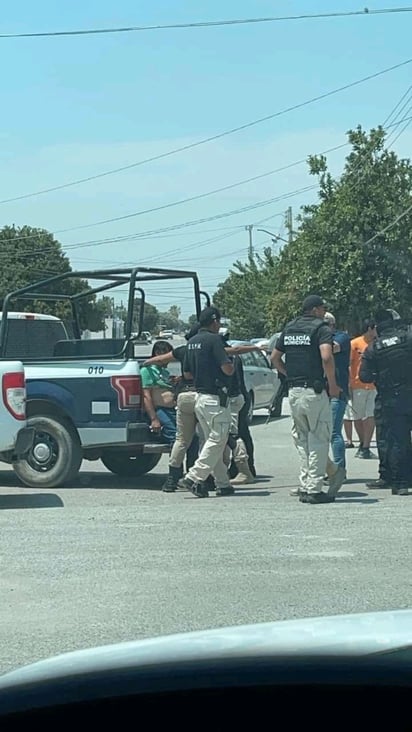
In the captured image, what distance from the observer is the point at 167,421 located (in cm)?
1164

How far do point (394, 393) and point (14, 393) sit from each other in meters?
3.70

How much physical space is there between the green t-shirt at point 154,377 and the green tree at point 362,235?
22015 mm

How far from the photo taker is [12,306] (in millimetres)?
13156

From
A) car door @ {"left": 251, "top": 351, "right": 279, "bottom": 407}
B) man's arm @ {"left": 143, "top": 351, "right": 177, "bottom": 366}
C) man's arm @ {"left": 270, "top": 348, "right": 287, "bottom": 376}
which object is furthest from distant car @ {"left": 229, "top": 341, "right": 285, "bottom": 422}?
man's arm @ {"left": 270, "top": 348, "right": 287, "bottom": 376}

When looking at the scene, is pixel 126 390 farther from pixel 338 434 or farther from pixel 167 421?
pixel 338 434

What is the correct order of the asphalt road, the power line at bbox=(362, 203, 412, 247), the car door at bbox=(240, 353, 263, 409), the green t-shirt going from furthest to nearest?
1. the power line at bbox=(362, 203, 412, 247)
2. the car door at bbox=(240, 353, 263, 409)
3. the green t-shirt
4. the asphalt road

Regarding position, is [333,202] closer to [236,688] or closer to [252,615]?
[252,615]

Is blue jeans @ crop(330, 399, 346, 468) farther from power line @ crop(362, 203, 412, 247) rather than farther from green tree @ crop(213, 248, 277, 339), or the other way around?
green tree @ crop(213, 248, 277, 339)

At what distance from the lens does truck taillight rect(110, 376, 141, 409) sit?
11.5 meters

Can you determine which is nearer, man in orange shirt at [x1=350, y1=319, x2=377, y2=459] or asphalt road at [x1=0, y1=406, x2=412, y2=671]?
asphalt road at [x1=0, y1=406, x2=412, y2=671]

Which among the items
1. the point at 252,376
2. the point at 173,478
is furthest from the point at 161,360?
the point at 252,376

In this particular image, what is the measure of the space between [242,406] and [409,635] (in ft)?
32.3

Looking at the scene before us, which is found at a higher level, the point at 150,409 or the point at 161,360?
the point at 161,360

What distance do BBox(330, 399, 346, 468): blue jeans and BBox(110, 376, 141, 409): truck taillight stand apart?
2027 mm
